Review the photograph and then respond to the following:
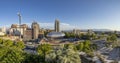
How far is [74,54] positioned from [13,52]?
691cm

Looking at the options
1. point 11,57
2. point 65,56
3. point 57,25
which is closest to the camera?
point 65,56

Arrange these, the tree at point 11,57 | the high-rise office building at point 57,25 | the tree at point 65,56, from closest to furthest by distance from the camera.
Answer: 1. the tree at point 65,56
2. the tree at point 11,57
3. the high-rise office building at point 57,25

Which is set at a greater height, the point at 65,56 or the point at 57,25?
the point at 57,25

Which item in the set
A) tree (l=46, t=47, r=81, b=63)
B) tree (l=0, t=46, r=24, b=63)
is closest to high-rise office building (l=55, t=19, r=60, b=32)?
tree (l=0, t=46, r=24, b=63)

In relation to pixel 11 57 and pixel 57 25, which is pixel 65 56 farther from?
pixel 57 25

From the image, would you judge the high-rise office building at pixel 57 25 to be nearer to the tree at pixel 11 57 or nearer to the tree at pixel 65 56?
the tree at pixel 11 57

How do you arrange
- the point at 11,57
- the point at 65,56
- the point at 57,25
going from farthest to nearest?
1. the point at 57,25
2. the point at 11,57
3. the point at 65,56

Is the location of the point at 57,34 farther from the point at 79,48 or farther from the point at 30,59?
the point at 30,59

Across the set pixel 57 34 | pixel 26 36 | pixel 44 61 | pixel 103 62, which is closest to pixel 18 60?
pixel 44 61

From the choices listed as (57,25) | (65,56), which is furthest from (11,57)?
(57,25)

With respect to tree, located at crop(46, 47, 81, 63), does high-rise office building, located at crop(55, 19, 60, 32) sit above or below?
above

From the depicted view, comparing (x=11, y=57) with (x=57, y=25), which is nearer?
(x=11, y=57)

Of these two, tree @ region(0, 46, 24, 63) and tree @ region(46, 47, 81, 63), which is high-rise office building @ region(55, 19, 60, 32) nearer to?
tree @ region(0, 46, 24, 63)

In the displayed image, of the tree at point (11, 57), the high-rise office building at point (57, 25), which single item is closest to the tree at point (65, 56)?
the tree at point (11, 57)
